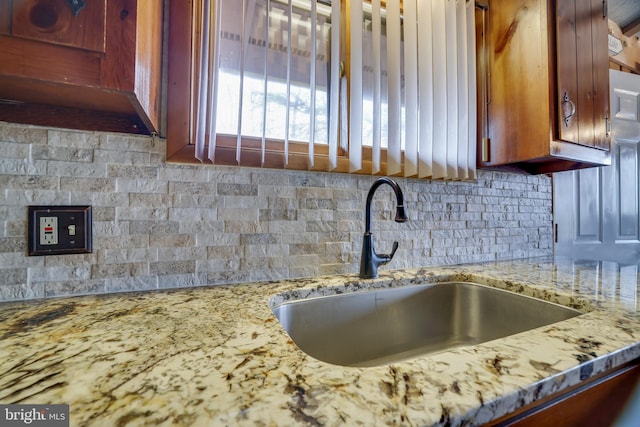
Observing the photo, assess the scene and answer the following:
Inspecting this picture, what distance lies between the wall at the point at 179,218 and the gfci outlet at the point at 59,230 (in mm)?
18

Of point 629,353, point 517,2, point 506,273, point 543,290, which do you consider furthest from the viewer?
point 517,2

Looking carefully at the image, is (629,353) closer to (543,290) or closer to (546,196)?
(543,290)

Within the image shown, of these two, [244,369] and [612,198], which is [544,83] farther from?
[244,369]

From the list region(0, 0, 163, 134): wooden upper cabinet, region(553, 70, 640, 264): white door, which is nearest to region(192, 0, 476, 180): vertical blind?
region(0, 0, 163, 134): wooden upper cabinet

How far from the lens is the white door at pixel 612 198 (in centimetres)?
155

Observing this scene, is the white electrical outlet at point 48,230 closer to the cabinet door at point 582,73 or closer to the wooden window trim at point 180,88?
the wooden window trim at point 180,88

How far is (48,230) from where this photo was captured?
66cm

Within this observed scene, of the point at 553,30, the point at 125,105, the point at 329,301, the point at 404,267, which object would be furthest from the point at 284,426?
the point at 553,30

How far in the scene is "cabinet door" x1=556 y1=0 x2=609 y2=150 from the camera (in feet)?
3.38

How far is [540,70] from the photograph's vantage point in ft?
3.35

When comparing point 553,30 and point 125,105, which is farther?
point 553,30

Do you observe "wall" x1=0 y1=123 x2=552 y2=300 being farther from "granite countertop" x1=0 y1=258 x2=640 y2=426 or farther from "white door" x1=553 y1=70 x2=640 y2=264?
"white door" x1=553 y1=70 x2=640 y2=264

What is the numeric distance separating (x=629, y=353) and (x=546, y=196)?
52.0 inches

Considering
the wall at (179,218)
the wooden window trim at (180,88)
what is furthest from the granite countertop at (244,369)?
Result: the wooden window trim at (180,88)
